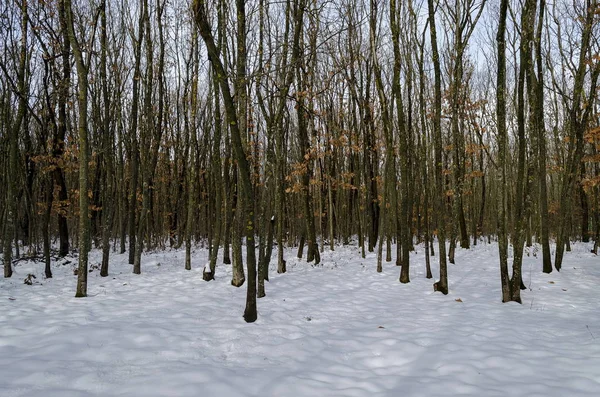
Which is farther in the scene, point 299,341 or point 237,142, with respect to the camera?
point 237,142

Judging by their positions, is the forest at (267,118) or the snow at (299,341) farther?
the forest at (267,118)

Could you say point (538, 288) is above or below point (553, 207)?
below

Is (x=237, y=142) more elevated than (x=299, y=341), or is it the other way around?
(x=237, y=142)

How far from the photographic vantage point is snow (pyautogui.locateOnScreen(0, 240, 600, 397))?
3.32 m

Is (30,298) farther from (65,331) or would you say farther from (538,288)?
(538,288)

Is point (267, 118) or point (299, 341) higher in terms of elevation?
point (267, 118)

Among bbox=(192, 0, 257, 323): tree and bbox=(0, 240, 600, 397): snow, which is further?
bbox=(192, 0, 257, 323): tree

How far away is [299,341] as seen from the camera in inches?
192

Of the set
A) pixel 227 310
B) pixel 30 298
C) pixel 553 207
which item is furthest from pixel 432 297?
pixel 553 207

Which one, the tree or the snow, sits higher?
the tree

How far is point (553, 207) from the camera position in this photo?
77.9 ft

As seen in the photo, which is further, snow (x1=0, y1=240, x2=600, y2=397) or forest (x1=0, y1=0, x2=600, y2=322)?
forest (x1=0, y1=0, x2=600, y2=322)

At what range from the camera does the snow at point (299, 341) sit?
3324mm

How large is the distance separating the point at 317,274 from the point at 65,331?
7.28 m
